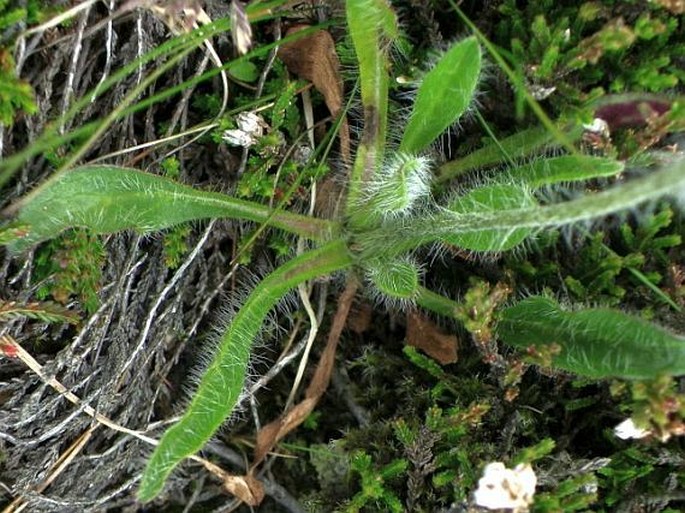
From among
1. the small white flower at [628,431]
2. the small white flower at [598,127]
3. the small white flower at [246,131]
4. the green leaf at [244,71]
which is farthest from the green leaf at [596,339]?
the green leaf at [244,71]

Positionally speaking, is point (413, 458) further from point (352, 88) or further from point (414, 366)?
point (352, 88)

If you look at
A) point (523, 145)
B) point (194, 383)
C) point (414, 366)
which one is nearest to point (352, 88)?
point (523, 145)

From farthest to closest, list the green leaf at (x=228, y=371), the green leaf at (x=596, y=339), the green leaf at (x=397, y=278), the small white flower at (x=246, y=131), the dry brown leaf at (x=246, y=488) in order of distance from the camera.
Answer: the dry brown leaf at (x=246, y=488)
the small white flower at (x=246, y=131)
the green leaf at (x=397, y=278)
the green leaf at (x=228, y=371)
the green leaf at (x=596, y=339)

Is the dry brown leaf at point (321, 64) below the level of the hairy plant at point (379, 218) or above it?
above

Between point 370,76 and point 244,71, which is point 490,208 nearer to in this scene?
point 370,76

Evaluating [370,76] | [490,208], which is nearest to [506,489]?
[490,208]

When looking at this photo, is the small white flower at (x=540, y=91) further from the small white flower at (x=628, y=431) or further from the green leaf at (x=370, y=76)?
the small white flower at (x=628, y=431)

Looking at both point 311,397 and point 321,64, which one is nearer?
point 321,64

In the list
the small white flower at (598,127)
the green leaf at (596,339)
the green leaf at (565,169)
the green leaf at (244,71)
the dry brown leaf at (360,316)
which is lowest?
the green leaf at (596,339)
